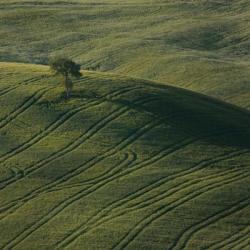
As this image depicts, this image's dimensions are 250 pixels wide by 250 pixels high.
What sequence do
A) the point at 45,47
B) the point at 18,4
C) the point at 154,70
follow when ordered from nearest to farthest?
1. the point at 154,70
2. the point at 45,47
3. the point at 18,4

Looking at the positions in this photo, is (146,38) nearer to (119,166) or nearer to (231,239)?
(119,166)

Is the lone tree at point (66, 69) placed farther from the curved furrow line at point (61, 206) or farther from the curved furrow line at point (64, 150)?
the curved furrow line at point (61, 206)

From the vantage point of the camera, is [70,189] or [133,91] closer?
[70,189]

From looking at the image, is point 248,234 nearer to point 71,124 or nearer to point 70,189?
point 70,189

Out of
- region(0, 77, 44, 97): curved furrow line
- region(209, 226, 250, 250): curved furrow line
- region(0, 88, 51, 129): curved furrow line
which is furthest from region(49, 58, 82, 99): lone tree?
region(209, 226, 250, 250): curved furrow line

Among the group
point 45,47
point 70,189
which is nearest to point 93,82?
point 70,189

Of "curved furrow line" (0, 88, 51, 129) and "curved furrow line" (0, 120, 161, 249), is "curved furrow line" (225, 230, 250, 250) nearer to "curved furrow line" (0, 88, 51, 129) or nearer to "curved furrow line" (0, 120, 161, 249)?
"curved furrow line" (0, 120, 161, 249)
